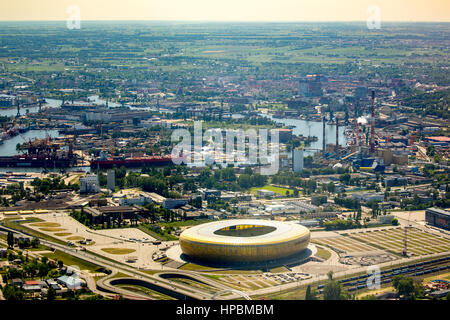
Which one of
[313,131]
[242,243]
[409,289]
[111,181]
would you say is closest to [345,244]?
[242,243]

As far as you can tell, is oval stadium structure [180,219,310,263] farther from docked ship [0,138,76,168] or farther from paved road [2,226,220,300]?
docked ship [0,138,76,168]

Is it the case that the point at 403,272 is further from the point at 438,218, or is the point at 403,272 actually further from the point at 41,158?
the point at 41,158

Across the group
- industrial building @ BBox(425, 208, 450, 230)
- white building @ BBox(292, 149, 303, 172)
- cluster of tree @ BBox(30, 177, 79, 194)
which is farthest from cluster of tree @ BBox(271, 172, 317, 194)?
cluster of tree @ BBox(30, 177, 79, 194)

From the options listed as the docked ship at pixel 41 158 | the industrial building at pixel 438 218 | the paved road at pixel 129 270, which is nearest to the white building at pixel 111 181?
the docked ship at pixel 41 158
